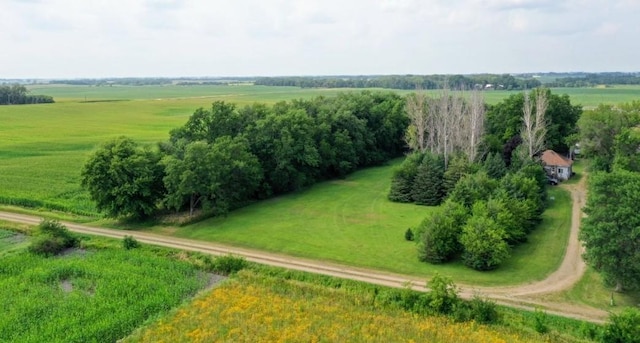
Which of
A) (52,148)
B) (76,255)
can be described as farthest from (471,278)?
(52,148)

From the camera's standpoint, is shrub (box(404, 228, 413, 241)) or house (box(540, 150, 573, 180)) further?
house (box(540, 150, 573, 180))

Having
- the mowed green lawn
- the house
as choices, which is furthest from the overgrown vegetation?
the house

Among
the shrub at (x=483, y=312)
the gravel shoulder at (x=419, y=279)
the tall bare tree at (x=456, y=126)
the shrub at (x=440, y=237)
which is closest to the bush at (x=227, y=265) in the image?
the gravel shoulder at (x=419, y=279)

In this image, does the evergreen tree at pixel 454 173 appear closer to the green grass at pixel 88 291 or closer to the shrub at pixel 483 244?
the shrub at pixel 483 244

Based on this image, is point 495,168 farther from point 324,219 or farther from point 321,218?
point 321,218

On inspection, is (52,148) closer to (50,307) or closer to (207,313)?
(50,307)

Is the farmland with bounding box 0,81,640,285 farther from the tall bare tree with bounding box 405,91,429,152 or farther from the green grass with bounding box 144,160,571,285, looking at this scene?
the tall bare tree with bounding box 405,91,429,152
